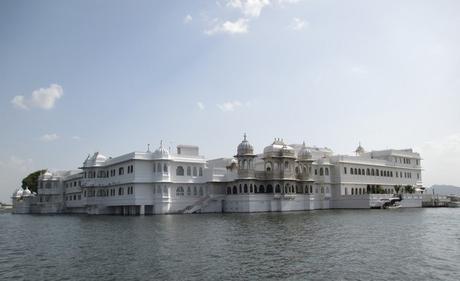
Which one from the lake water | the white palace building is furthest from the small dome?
the lake water

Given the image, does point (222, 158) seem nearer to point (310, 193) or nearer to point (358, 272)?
point (310, 193)

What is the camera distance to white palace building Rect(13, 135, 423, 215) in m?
58.4

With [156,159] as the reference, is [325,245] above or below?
below

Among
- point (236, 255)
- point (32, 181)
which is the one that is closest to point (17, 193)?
point (32, 181)

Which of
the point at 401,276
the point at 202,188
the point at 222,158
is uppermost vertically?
the point at 222,158

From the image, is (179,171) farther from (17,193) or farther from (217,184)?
(17,193)

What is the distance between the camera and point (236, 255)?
22.3m

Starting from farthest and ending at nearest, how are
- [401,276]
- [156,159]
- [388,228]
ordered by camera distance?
[156,159] < [388,228] < [401,276]

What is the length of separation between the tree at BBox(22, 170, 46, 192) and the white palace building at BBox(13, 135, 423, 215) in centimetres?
1372

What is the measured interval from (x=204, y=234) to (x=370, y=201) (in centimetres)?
4273

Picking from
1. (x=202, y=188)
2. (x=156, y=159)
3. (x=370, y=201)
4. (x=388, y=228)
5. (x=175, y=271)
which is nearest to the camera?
(x=175, y=271)

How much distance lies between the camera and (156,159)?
191 ft

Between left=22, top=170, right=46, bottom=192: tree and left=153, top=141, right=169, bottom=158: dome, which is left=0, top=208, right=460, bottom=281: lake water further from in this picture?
left=22, top=170, right=46, bottom=192: tree

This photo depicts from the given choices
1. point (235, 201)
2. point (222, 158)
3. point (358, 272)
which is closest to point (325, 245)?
point (358, 272)
